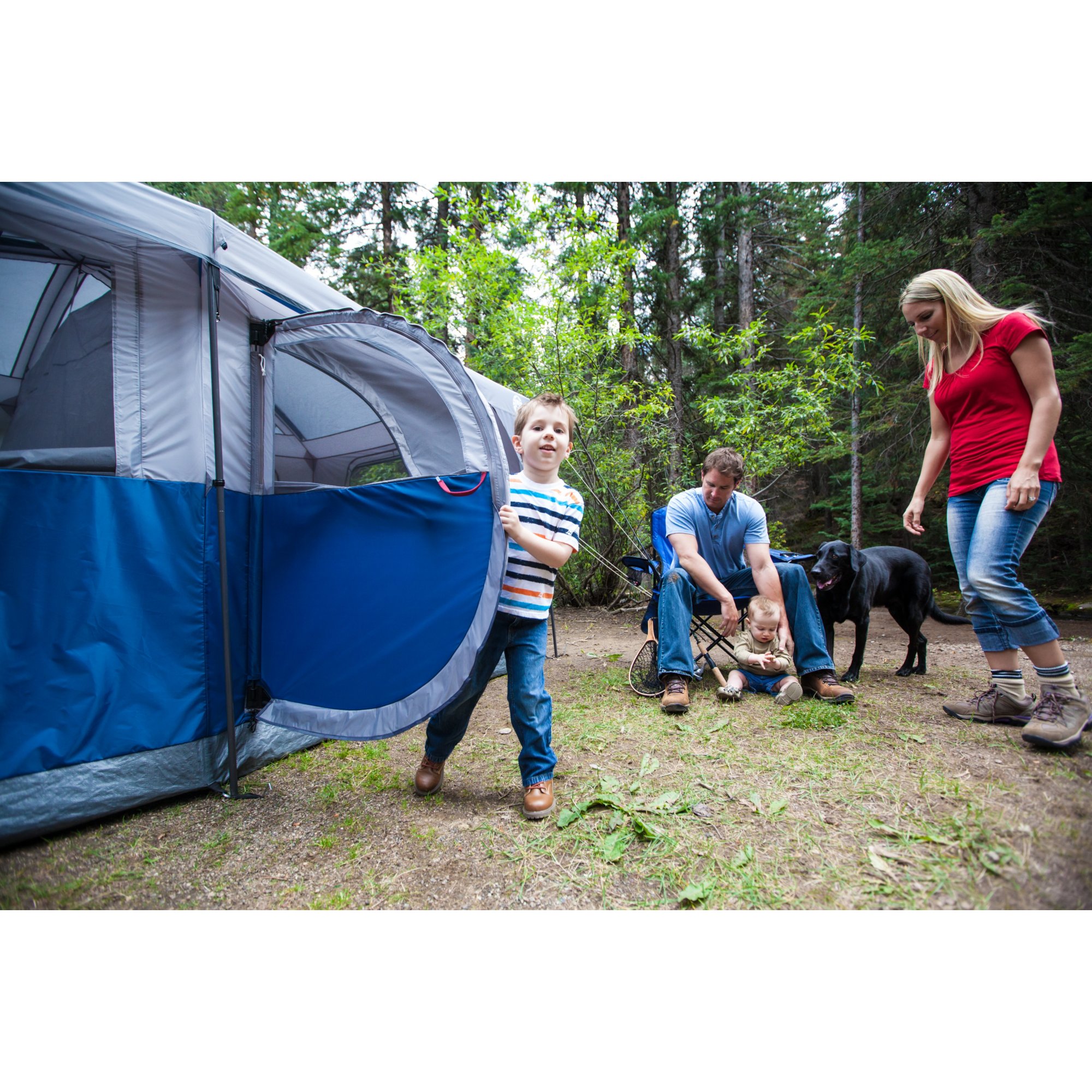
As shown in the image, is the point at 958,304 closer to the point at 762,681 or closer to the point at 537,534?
the point at 537,534

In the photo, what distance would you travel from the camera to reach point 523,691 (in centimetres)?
192

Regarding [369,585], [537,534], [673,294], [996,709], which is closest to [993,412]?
[996,709]

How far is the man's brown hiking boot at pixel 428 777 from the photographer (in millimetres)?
2090

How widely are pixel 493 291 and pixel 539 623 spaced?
17.1 ft

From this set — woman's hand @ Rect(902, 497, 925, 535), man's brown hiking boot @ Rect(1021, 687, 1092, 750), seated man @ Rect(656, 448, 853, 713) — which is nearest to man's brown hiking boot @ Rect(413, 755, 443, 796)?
seated man @ Rect(656, 448, 853, 713)

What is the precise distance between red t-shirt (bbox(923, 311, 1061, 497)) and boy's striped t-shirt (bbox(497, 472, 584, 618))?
1606mm

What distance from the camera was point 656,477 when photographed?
287 inches

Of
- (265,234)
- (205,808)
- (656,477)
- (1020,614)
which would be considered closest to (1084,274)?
(656,477)

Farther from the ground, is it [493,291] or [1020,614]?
[493,291]

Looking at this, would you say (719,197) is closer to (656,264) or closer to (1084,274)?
(656,264)

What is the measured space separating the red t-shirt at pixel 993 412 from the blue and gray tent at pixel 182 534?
1.88m

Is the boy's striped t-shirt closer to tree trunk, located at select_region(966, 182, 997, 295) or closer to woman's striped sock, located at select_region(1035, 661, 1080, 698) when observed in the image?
woman's striped sock, located at select_region(1035, 661, 1080, 698)

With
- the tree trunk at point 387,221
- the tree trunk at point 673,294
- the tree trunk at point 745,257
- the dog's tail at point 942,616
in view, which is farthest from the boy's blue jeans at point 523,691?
the tree trunk at point 745,257

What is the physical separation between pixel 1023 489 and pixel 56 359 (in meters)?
3.47
